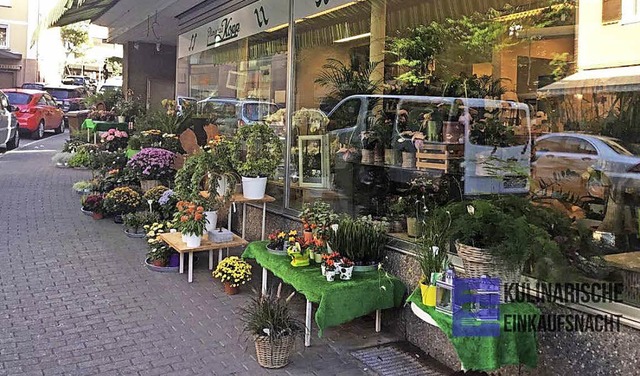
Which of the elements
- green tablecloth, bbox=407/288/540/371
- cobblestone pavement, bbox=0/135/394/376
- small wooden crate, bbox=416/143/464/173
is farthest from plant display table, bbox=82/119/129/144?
green tablecloth, bbox=407/288/540/371

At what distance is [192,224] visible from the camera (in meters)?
5.20

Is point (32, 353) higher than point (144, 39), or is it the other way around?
point (144, 39)

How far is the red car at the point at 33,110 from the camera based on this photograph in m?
18.6

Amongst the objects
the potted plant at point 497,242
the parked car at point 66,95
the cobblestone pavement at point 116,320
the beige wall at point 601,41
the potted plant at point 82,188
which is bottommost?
the cobblestone pavement at point 116,320

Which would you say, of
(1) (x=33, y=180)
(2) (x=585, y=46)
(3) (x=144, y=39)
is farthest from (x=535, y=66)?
(3) (x=144, y=39)

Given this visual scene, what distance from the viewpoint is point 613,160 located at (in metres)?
4.17

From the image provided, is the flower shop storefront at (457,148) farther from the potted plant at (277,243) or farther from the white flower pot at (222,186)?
the white flower pot at (222,186)

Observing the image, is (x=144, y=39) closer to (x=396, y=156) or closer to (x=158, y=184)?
(x=158, y=184)

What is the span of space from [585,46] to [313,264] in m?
2.87

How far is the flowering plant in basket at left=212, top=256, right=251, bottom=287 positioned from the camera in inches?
195

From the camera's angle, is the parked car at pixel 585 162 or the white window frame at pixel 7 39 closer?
the parked car at pixel 585 162

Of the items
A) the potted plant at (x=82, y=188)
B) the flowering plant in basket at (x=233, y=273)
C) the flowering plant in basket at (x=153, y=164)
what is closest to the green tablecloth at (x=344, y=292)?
the flowering plant in basket at (x=233, y=273)

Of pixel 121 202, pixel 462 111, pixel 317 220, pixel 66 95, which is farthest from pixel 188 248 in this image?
pixel 66 95

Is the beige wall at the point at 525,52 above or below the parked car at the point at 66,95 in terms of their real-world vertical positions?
below
